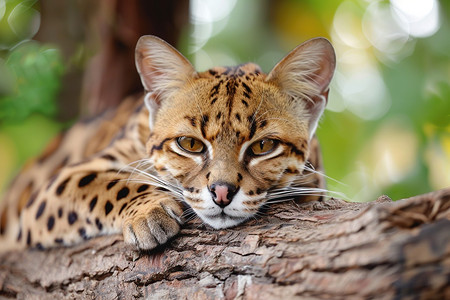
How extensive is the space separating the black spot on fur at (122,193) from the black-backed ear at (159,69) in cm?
52

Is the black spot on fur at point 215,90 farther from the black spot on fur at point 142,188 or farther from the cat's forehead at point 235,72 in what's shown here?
the black spot on fur at point 142,188

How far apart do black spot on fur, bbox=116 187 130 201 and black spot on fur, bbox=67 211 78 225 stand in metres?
0.37

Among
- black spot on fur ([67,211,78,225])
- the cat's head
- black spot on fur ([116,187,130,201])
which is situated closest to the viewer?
the cat's head

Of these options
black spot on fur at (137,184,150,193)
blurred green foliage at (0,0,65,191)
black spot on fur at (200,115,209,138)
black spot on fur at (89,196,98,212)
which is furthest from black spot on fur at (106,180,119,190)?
blurred green foliage at (0,0,65,191)

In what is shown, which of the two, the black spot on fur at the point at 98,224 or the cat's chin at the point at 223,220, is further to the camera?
the black spot on fur at the point at 98,224

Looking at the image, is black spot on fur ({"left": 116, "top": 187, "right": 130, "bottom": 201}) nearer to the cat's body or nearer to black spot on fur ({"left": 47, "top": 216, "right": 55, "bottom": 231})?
the cat's body

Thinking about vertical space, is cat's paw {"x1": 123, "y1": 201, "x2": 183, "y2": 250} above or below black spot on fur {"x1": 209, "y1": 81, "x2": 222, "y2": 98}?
below

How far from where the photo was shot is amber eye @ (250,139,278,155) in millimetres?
3100

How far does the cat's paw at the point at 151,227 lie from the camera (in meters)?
2.96

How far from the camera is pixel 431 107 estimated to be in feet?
18.6

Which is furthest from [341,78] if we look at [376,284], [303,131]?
[376,284]

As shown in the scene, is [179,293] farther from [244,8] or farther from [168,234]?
[244,8]

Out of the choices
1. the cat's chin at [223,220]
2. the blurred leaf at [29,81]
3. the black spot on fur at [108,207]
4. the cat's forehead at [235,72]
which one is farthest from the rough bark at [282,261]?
the blurred leaf at [29,81]

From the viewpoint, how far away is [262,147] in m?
3.12
